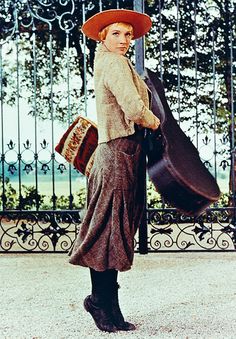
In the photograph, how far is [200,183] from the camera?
2988 mm

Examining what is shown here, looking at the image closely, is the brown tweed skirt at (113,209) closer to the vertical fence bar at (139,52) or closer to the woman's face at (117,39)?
the woman's face at (117,39)

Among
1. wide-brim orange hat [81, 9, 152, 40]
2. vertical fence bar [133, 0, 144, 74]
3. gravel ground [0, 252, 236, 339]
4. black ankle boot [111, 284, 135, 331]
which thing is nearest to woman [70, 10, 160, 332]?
wide-brim orange hat [81, 9, 152, 40]

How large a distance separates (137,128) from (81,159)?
420 mm

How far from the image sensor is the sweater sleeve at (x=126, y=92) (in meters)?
2.84

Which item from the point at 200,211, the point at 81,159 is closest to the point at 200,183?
the point at 200,211

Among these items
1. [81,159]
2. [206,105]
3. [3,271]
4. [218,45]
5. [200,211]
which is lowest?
[3,271]

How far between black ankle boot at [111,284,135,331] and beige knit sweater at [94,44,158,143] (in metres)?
0.71

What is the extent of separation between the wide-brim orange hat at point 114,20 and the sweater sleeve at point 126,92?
0.19 metres

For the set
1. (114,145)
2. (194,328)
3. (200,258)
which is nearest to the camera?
(114,145)

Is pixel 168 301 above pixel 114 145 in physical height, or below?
below

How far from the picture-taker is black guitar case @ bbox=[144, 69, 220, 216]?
9.57ft

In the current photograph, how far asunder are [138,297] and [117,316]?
3.12 ft

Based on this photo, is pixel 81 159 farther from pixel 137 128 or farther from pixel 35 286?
pixel 35 286

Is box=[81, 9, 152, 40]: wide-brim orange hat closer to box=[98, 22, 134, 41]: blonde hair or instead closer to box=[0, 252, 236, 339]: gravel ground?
box=[98, 22, 134, 41]: blonde hair
